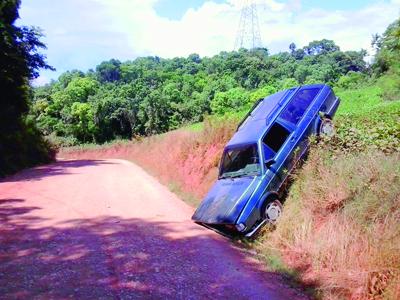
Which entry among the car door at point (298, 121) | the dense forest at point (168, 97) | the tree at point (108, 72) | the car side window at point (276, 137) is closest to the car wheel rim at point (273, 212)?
the car door at point (298, 121)

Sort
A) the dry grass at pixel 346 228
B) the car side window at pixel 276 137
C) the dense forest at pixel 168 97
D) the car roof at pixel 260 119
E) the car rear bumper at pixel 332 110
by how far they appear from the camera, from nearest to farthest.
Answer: the dry grass at pixel 346 228, the car side window at pixel 276 137, the car roof at pixel 260 119, the car rear bumper at pixel 332 110, the dense forest at pixel 168 97

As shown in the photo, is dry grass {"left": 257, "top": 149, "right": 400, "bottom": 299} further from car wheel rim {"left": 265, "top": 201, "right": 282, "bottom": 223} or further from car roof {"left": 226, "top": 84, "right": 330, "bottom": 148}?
car roof {"left": 226, "top": 84, "right": 330, "bottom": 148}

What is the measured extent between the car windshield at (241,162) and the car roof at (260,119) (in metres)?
0.18

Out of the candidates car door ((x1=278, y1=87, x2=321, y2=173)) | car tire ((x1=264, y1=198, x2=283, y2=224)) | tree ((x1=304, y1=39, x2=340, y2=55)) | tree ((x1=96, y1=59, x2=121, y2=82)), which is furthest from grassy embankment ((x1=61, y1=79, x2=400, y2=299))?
tree ((x1=304, y1=39, x2=340, y2=55))

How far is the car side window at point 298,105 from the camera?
10600mm

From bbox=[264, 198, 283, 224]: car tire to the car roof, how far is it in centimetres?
160

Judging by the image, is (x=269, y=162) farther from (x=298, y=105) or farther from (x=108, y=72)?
(x=108, y=72)

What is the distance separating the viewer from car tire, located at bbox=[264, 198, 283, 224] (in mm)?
8875

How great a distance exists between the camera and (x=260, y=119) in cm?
1094

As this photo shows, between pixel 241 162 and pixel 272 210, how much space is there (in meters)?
1.86

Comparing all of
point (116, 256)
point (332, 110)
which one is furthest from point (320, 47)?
point (116, 256)

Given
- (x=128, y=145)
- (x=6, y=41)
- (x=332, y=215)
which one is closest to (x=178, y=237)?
(x=332, y=215)

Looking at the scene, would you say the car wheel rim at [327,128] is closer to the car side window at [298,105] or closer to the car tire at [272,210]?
the car side window at [298,105]

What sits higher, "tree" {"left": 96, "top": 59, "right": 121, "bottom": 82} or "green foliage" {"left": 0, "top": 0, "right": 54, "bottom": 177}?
"tree" {"left": 96, "top": 59, "right": 121, "bottom": 82}
